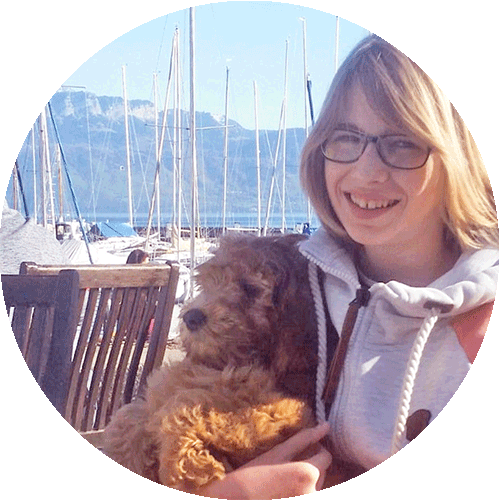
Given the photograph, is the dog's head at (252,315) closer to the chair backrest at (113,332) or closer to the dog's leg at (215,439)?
the dog's leg at (215,439)

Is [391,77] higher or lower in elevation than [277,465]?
higher

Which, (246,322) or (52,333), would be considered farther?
(52,333)

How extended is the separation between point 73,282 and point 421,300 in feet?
1.92

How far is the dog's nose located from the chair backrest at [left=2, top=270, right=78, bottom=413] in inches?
12.0

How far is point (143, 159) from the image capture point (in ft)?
3.37

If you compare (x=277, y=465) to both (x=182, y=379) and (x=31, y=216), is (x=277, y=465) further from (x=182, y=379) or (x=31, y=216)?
(x=31, y=216)

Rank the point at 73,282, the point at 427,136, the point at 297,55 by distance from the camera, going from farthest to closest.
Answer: the point at 73,282, the point at 297,55, the point at 427,136

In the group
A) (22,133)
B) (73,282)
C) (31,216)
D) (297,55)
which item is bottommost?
(73,282)

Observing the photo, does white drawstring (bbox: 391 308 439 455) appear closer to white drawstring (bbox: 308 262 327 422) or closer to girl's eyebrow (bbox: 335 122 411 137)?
white drawstring (bbox: 308 262 327 422)

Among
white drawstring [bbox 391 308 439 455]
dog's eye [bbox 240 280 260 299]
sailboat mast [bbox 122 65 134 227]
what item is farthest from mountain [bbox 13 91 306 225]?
white drawstring [bbox 391 308 439 455]

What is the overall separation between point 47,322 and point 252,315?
418mm

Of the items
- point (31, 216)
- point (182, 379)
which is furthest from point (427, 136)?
point (31, 216)

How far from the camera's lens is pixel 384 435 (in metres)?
0.89

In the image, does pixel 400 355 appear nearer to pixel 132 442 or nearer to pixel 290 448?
pixel 290 448
